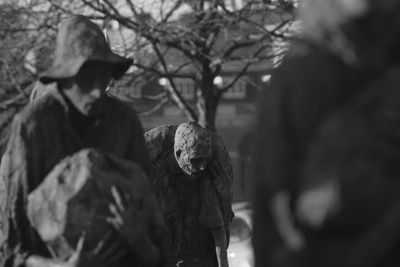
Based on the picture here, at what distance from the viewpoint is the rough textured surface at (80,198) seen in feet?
22.9

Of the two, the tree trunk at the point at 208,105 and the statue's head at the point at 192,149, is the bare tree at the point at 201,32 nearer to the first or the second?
the tree trunk at the point at 208,105

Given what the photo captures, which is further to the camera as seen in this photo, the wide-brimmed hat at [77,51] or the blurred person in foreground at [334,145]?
the wide-brimmed hat at [77,51]

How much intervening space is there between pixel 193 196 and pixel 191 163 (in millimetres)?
327

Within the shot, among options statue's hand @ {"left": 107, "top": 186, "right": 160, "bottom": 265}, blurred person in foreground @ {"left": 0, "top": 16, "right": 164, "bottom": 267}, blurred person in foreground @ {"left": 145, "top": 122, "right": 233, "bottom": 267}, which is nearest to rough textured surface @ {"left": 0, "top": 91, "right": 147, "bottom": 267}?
blurred person in foreground @ {"left": 0, "top": 16, "right": 164, "bottom": 267}

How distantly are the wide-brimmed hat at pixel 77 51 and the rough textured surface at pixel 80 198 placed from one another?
0.61 meters

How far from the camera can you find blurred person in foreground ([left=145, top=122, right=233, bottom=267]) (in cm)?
1221

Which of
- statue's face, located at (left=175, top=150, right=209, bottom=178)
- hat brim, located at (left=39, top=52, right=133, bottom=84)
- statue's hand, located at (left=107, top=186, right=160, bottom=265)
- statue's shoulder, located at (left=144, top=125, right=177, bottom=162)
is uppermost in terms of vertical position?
hat brim, located at (left=39, top=52, right=133, bottom=84)

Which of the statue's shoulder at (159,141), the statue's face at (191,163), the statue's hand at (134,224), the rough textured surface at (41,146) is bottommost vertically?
the statue's face at (191,163)

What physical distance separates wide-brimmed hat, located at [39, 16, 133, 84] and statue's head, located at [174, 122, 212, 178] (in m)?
4.36

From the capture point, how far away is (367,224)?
16.4 feet

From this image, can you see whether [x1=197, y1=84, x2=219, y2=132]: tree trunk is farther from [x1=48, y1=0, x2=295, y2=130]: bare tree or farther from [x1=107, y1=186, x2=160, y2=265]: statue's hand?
[x1=107, y1=186, x2=160, y2=265]: statue's hand

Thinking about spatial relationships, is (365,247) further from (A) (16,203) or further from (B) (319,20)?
(A) (16,203)

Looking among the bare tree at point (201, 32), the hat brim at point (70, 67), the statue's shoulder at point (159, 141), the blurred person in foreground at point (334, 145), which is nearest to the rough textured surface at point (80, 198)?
the hat brim at point (70, 67)

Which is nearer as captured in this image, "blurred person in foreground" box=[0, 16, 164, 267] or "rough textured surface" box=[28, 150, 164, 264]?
"rough textured surface" box=[28, 150, 164, 264]
